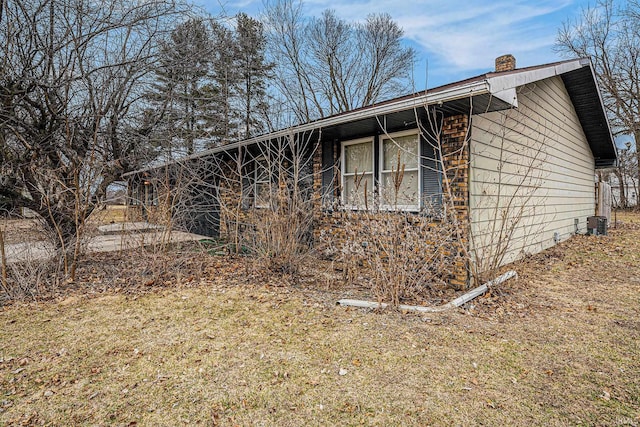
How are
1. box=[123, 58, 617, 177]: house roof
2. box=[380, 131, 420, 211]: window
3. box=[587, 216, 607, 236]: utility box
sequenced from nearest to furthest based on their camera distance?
box=[123, 58, 617, 177]: house roof, box=[380, 131, 420, 211]: window, box=[587, 216, 607, 236]: utility box

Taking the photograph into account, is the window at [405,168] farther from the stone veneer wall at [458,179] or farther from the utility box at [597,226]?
the utility box at [597,226]

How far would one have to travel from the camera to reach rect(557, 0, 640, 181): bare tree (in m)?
18.5

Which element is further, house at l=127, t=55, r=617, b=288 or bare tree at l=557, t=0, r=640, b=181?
bare tree at l=557, t=0, r=640, b=181

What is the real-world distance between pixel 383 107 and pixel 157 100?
14.4 ft

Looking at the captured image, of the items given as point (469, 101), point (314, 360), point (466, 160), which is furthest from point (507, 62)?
point (314, 360)

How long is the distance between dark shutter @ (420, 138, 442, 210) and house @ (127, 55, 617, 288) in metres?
0.02

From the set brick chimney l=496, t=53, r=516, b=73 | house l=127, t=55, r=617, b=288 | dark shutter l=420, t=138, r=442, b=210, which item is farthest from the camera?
brick chimney l=496, t=53, r=516, b=73

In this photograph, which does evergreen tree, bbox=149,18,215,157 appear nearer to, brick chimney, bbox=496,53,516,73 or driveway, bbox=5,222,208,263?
driveway, bbox=5,222,208,263

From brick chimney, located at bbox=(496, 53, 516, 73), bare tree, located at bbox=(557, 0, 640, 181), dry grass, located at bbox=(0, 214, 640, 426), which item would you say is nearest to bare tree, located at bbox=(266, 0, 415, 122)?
bare tree, located at bbox=(557, 0, 640, 181)

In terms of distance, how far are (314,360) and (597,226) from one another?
1100cm

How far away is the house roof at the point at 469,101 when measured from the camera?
4.34 metres

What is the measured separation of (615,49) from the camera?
19422mm

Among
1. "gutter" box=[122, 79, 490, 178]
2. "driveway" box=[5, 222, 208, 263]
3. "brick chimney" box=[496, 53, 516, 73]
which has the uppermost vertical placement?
"brick chimney" box=[496, 53, 516, 73]

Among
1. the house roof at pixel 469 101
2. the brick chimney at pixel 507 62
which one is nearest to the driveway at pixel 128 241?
the house roof at pixel 469 101
